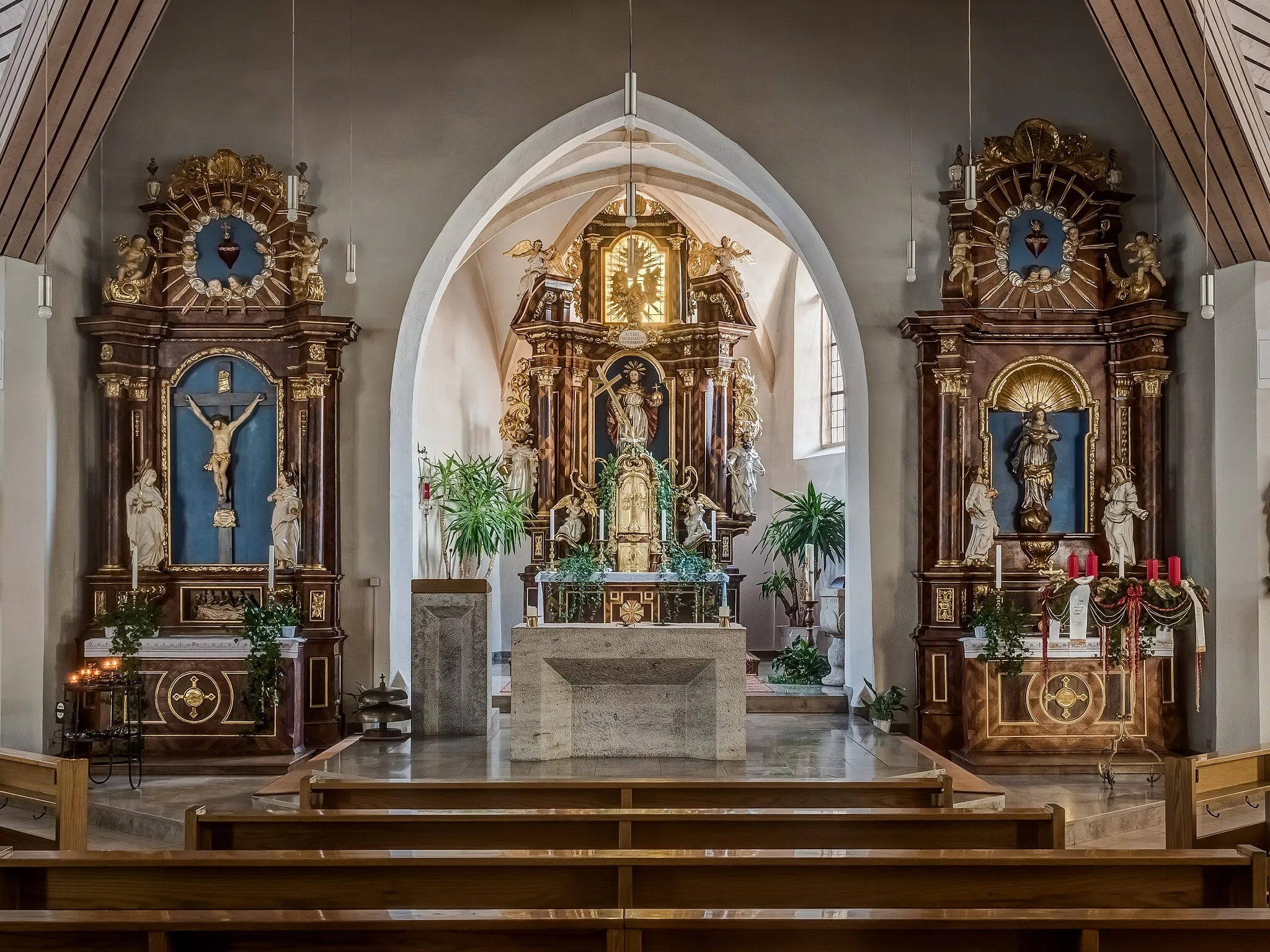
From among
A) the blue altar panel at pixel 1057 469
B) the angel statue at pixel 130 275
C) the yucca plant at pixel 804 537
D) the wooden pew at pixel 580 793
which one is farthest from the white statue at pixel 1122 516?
the angel statue at pixel 130 275

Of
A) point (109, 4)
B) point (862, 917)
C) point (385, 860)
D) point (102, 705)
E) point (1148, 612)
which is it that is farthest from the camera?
point (102, 705)

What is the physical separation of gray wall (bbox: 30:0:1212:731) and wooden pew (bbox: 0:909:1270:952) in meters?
6.98

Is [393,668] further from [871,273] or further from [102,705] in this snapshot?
[871,273]

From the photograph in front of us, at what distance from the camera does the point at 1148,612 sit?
8.15 m

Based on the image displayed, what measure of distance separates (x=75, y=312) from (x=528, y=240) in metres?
6.95

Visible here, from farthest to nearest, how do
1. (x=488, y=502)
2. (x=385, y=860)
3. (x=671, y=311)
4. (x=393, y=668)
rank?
(x=671, y=311), (x=488, y=502), (x=393, y=668), (x=385, y=860)

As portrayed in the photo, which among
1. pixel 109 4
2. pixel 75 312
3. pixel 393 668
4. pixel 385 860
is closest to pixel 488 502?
pixel 393 668

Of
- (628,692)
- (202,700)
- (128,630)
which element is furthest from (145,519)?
(628,692)

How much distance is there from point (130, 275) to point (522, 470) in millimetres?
6410

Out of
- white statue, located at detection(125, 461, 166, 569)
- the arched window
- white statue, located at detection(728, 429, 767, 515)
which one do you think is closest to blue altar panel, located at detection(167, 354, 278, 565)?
white statue, located at detection(125, 461, 166, 569)

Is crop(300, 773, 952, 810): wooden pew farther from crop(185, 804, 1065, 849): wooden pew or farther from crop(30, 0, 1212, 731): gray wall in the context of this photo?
crop(30, 0, 1212, 731): gray wall

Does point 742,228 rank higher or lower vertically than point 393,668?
higher

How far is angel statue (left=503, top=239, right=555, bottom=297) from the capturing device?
49.2ft

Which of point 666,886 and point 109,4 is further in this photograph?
point 109,4
